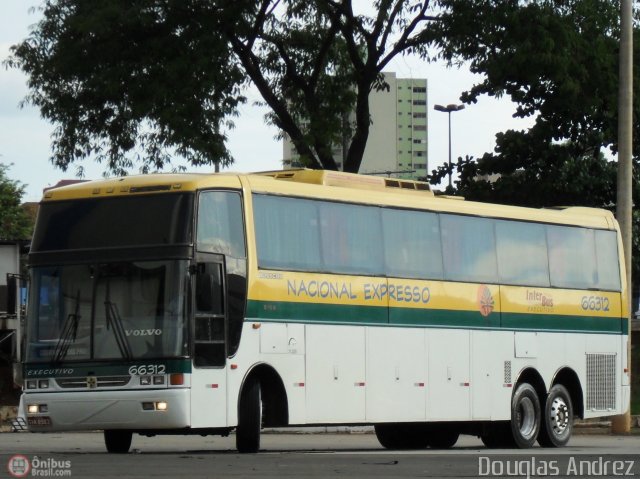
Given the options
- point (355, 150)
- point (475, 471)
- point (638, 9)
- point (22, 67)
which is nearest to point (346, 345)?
point (475, 471)

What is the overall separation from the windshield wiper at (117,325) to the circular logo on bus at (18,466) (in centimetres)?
183

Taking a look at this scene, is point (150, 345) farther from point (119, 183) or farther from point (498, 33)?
point (498, 33)

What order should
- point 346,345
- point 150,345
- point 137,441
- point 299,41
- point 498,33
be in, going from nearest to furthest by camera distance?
1. point 150,345
2. point 346,345
3. point 137,441
4. point 498,33
5. point 299,41

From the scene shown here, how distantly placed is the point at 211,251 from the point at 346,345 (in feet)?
9.49

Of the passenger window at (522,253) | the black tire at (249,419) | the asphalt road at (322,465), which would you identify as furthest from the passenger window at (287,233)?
the passenger window at (522,253)

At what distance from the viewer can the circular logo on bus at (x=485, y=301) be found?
78.5 feet

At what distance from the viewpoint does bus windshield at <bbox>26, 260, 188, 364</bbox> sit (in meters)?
19.0

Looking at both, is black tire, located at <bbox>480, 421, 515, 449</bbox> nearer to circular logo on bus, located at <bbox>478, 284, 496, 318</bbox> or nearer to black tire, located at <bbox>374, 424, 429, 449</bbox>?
black tire, located at <bbox>374, 424, 429, 449</bbox>

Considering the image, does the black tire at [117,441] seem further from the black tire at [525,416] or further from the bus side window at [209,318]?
the black tire at [525,416]

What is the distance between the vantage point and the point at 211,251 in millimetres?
19375

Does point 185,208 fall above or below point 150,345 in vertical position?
above

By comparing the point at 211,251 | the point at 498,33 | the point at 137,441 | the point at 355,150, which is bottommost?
the point at 137,441

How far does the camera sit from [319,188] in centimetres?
2142
